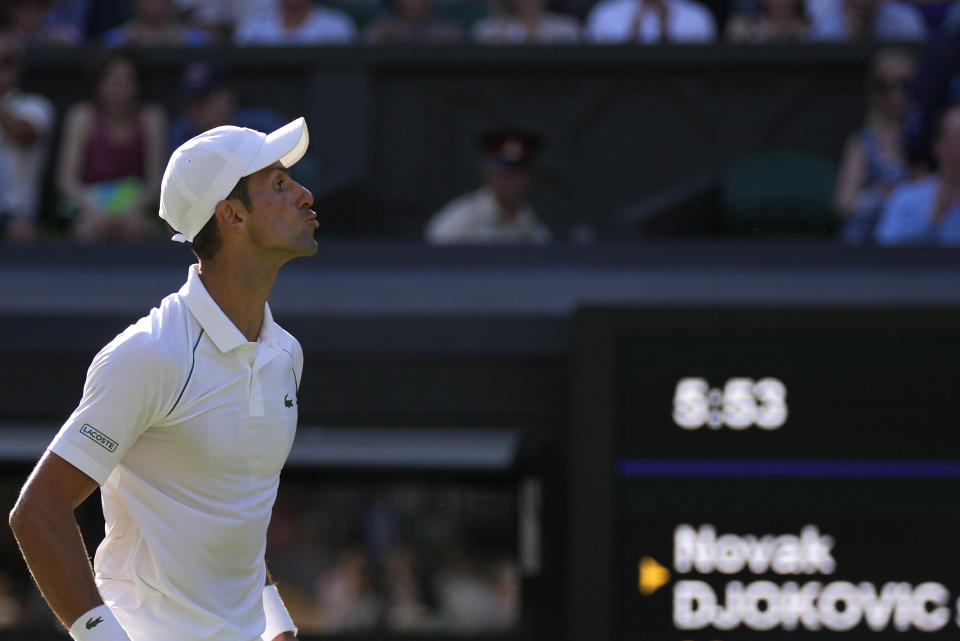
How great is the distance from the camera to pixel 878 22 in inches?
332

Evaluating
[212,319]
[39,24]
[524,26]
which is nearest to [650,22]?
[524,26]

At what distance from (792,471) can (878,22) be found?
3.34 meters

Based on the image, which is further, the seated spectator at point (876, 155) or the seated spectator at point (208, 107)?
the seated spectator at point (208, 107)

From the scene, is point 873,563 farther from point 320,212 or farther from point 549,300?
point 320,212

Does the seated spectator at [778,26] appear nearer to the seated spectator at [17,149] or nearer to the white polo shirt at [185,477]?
the seated spectator at [17,149]

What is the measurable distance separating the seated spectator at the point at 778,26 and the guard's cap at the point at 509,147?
4.66ft

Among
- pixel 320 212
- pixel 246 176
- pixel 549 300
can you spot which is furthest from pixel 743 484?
pixel 246 176

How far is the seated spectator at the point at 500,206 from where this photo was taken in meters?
7.77

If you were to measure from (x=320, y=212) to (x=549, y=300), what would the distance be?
1376 mm

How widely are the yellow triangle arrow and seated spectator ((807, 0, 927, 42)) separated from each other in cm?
355

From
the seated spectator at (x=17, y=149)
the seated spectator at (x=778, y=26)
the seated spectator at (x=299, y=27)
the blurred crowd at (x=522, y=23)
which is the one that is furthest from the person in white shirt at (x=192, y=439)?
the seated spectator at (x=778, y=26)

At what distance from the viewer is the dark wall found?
8.40 m

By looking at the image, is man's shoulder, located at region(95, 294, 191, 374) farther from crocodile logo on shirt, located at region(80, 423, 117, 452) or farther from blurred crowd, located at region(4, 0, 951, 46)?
blurred crowd, located at region(4, 0, 951, 46)

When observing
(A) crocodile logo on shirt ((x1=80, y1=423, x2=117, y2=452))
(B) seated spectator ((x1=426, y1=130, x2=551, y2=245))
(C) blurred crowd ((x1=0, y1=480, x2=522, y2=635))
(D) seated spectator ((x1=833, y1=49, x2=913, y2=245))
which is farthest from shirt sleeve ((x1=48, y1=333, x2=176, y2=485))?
(D) seated spectator ((x1=833, y1=49, x2=913, y2=245))
